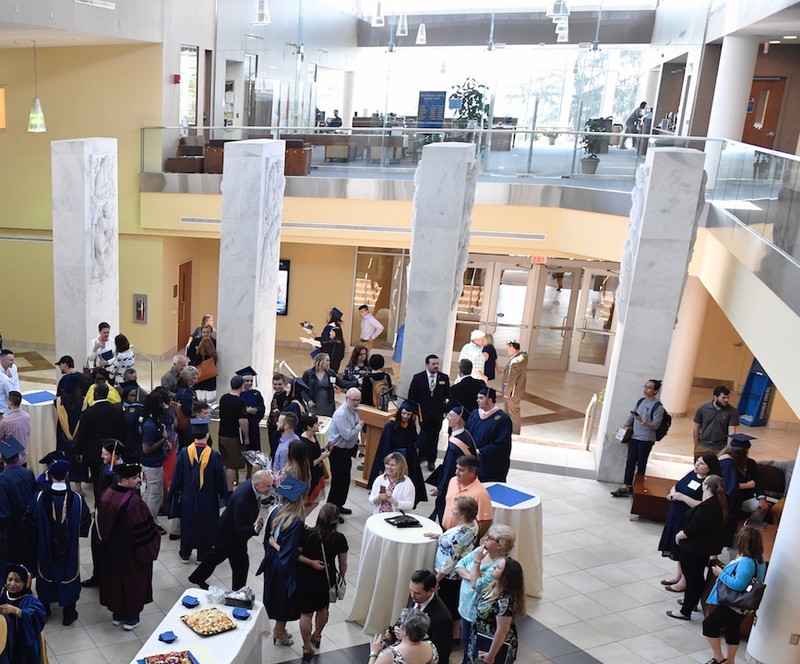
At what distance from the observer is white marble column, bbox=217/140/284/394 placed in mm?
11266

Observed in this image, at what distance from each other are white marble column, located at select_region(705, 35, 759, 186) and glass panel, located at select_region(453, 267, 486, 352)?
19.8 ft

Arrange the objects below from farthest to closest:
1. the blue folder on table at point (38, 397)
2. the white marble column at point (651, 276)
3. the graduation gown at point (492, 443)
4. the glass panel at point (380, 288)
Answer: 1. the glass panel at point (380, 288)
2. the white marble column at point (651, 276)
3. the blue folder on table at point (38, 397)
4. the graduation gown at point (492, 443)

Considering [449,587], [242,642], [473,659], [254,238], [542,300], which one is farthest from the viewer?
[542,300]

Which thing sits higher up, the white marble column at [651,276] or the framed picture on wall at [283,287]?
the white marble column at [651,276]

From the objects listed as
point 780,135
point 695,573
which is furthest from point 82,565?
point 780,135

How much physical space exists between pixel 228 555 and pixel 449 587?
1.84 meters

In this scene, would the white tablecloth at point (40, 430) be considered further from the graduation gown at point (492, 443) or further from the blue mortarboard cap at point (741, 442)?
the blue mortarboard cap at point (741, 442)

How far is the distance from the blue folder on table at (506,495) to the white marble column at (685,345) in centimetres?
812

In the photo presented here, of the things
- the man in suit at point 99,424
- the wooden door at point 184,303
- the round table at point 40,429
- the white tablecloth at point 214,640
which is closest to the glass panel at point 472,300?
the wooden door at point 184,303

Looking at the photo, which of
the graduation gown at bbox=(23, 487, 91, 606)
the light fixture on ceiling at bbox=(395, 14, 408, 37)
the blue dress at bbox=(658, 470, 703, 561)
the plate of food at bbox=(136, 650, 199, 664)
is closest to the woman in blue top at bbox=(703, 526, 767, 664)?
the blue dress at bbox=(658, 470, 703, 561)

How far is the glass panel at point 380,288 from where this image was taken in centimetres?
1966

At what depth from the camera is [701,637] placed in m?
7.53

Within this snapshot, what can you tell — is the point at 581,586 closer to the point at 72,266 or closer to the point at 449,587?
the point at 449,587

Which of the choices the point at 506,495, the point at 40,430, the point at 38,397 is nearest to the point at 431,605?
the point at 506,495
